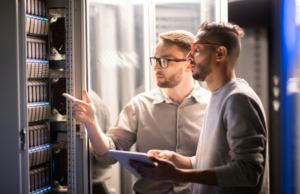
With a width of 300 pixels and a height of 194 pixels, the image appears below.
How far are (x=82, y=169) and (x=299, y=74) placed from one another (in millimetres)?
1757

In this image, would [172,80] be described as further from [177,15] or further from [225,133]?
[177,15]

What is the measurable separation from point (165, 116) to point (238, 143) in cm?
81

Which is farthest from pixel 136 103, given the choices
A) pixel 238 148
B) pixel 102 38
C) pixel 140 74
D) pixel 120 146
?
pixel 238 148

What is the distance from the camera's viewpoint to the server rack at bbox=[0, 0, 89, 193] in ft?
6.51

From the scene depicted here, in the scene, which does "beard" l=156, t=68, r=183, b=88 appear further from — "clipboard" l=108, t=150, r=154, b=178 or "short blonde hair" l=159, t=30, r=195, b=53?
"clipboard" l=108, t=150, r=154, b=178

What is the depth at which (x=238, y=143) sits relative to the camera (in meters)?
1.29

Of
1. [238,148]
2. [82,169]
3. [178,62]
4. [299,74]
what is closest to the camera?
[238,148]

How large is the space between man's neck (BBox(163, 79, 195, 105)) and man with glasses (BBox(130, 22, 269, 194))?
47cm

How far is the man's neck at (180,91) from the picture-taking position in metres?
2.07

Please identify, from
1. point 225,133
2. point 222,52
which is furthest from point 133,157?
point 222,52

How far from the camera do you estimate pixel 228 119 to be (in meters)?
1.35

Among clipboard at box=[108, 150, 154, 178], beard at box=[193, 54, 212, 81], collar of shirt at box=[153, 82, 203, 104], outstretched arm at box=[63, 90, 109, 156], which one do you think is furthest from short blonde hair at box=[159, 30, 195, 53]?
clipboard at box=[108, 150, 154, 178]

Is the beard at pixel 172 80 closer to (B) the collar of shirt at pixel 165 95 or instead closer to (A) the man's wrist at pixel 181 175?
(B) the collar of shirt at pixel 165 95

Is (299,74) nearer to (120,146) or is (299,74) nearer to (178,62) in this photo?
(178,62)
